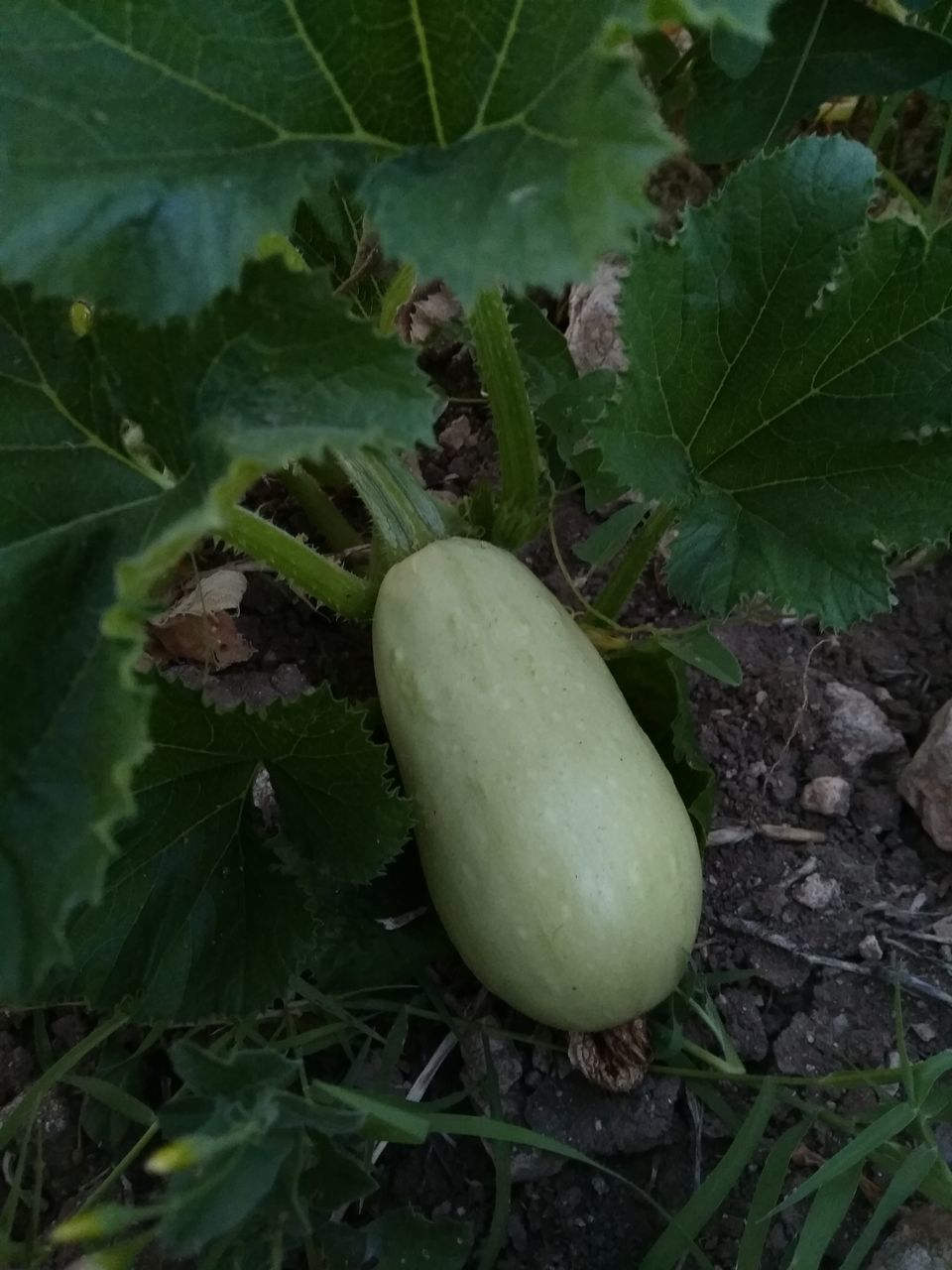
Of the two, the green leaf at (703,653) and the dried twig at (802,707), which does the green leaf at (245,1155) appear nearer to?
A: the green leaf at (703,653)

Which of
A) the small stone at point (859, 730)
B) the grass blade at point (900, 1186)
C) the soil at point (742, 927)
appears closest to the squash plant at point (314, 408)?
the soil at point (742, 927)

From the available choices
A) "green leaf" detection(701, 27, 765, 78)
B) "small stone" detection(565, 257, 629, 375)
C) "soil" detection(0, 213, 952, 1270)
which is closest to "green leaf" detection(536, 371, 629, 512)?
"soil" detection(0, 213, 952, 1270)

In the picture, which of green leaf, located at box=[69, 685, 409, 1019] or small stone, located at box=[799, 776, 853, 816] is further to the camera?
small stone, located at box=[799, 776, 853, 816]

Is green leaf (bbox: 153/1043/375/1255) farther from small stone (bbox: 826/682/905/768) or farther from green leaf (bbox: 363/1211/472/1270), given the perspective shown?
small stone (bbox: 826/682/905/768)

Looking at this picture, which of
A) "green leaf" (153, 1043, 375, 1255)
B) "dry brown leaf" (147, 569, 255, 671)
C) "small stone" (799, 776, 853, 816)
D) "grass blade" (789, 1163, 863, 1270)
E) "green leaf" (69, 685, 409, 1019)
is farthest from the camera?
"dry brown leaf" (147, 569, 255, 671)

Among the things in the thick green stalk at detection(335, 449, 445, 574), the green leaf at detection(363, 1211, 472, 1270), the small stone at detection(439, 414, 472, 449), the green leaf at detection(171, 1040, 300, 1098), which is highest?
the thick green stalk at detection(335, 449, 445, 574)

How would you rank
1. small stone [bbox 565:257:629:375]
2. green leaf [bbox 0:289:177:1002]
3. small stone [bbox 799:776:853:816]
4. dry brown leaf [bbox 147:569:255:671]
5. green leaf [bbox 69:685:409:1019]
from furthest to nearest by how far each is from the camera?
small stone [bbox 565:257:629:375], dry brown leaf [bbox 147:569:255:671], small stone [bbox 799:776:853:816], green leaf [bbox 69:685:409:1019], green leaf [bbox 0:289:177:1002]

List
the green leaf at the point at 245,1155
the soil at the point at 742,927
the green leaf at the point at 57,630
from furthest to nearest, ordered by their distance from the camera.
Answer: the soil at the point at 742,927, the green leaf at the point at 57,630, the green leaf at the point at 245,1155

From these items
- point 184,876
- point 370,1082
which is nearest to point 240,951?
point 184,876
